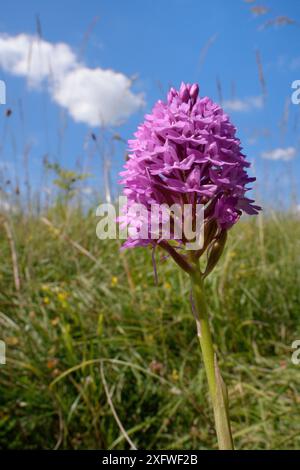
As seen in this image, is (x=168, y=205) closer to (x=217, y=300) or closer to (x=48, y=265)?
(x=217, y=300)

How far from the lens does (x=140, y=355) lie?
7.77ft

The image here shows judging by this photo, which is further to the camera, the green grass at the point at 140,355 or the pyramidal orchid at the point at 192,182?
the green grass at the point at 140,355

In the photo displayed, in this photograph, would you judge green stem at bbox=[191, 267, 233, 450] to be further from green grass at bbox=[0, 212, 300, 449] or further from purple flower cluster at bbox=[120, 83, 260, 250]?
green grass at bbox=[0, 212, 300, 449]

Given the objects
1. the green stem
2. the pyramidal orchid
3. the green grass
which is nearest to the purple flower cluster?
the pyramidal orchid

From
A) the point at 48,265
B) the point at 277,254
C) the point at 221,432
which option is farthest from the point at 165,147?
the point at 277,254

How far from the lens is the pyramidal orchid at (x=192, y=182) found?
902mm

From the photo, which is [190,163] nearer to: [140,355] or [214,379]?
[214,379]

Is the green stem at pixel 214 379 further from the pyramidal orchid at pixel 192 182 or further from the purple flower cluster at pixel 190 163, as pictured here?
the purple flower cluster at pixel 190 163

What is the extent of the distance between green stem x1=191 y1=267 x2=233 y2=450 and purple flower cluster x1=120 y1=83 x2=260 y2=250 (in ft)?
0.50

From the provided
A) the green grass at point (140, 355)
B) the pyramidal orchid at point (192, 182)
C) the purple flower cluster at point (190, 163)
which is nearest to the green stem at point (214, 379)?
the pyramidal orchid at point (192, 182)

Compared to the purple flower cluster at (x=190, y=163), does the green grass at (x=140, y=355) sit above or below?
below

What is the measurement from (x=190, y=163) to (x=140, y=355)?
167cm

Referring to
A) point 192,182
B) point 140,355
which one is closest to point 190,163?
point 192,182

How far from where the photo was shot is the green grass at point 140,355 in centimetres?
207
